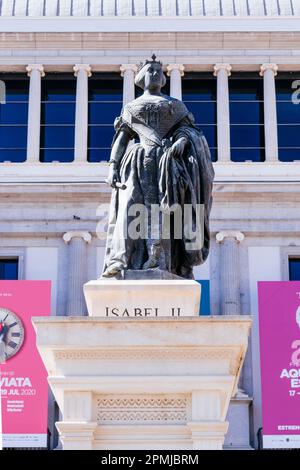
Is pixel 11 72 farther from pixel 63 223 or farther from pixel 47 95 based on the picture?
Result: pixel 63 223

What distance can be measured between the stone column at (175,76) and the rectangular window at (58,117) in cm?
308

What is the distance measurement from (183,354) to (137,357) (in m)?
0.33

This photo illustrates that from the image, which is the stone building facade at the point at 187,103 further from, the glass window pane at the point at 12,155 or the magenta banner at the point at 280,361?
the magenta banner at the point at 280,361

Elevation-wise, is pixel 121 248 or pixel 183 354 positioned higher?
pixel 121 248

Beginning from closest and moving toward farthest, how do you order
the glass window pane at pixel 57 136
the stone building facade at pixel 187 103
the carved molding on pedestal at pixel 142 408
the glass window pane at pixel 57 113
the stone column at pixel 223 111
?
the carved molding on pedestal at pixel 142 408, the stone building facade at pixel 187 103, the stone column at pixel 223 111, the glass window pane at pixel 57 136, the glass window pane at pixel 57 113

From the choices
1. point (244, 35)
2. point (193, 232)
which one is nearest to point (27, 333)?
point (244, 35)

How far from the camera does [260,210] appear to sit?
37812mm

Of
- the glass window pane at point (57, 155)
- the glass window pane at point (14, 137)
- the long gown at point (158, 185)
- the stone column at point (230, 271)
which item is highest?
the glass window pane at point (14, 137)

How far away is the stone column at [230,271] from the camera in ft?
119

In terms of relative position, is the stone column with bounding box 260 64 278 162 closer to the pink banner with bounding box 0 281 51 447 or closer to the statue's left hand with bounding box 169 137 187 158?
the pink banner with bounding box 0 281 51 447

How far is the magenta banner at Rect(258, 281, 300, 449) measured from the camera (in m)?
33.5

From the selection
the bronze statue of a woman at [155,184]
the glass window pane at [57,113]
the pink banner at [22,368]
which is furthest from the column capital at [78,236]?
the bronze statue of a woman at [155,184]

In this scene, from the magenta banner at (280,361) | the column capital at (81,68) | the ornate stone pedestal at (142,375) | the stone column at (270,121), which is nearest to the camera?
the ornate stone pedestal at (142,375)

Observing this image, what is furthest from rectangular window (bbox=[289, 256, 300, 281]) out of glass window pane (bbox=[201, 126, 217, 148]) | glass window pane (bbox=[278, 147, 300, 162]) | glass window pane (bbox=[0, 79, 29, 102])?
glass window pane (bbox=[0, 79, 29, 102])
